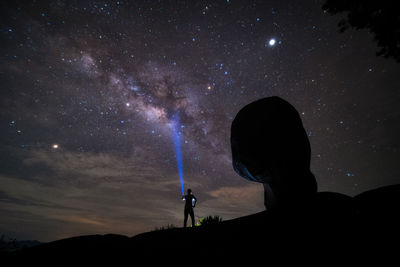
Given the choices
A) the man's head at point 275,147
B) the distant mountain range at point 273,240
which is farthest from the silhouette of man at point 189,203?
the distant mountain range at point 273,240

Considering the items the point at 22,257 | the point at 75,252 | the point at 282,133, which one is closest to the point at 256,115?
the point at 282,133

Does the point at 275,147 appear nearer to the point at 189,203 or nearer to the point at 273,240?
the point at 273,240

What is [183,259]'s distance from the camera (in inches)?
28.4

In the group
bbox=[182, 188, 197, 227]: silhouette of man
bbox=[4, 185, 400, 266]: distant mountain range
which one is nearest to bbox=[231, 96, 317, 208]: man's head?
bbox=[4, 185, 400, 266]: distant mountain range

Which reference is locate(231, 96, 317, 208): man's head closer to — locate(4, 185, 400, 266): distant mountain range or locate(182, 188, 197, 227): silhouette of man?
locate(4, 185, 400, 266): distant mountain range

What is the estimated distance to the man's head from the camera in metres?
2.24

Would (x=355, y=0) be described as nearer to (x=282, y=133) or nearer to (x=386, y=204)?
(x=282, y=133)

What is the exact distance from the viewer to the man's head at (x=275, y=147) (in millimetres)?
2242

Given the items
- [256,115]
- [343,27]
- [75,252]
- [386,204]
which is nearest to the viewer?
[386,204]

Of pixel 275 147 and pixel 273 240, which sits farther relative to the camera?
pixel 275 147

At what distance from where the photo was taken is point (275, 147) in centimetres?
233

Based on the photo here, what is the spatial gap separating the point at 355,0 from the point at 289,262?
7702mm

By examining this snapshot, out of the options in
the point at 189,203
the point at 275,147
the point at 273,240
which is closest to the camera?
the point at 273,240

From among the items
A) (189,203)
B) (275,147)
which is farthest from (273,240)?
(189,203)
